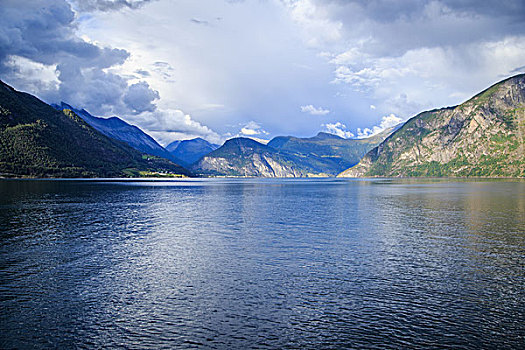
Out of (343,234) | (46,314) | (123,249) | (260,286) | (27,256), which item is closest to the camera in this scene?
(46,314)

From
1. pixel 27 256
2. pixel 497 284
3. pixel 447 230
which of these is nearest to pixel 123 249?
pixel 27 256

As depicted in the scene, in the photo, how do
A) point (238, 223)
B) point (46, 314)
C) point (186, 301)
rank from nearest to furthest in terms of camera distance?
point (46, 314) → point (186, 301) → point (238, 223)

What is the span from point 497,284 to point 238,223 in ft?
149

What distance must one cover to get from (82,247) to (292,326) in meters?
33.7

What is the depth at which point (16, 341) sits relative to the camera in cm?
1986

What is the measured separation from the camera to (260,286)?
29.9 metres

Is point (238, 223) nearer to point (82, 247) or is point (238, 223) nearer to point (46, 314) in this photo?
point (82, 247)

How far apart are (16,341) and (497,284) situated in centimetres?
3649

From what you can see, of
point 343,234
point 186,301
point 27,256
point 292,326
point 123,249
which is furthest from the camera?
point 343,234

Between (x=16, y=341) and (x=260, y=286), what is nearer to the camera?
(x=16, y=341)

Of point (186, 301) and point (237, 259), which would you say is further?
point (237, 259)

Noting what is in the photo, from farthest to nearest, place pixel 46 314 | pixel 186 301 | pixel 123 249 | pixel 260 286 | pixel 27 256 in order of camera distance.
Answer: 1. pixel 123 249
2. pixel 27 256
3. pixel 260 286
4. pixel 186 301
5. pixel 46 314

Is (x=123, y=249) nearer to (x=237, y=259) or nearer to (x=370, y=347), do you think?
(x=237, y=259)

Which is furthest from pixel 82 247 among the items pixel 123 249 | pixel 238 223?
pixel 238 223
